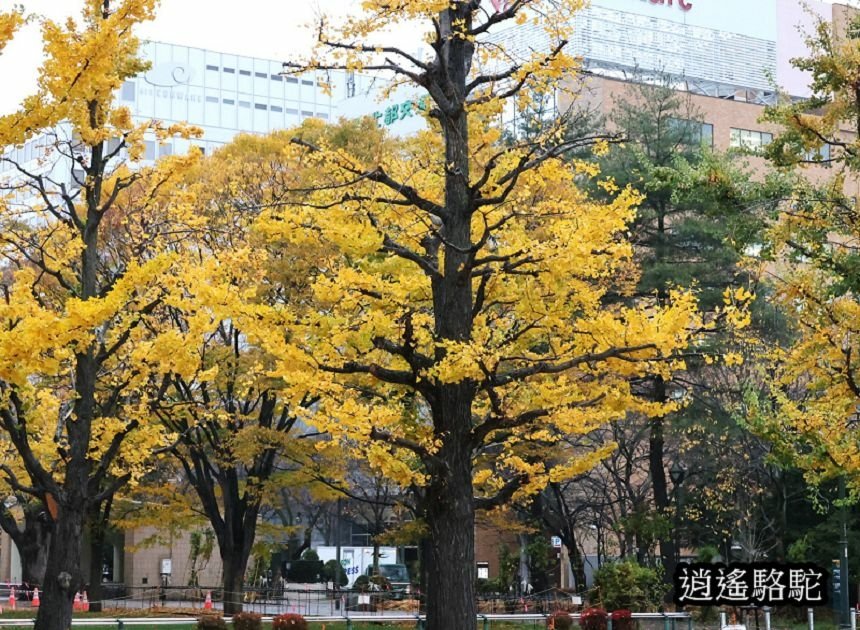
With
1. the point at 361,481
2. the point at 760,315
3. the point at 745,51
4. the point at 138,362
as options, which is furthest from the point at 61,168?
the point at 138,362

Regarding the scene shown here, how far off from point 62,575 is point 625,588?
18145mm

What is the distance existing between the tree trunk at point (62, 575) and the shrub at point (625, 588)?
57.5 feet

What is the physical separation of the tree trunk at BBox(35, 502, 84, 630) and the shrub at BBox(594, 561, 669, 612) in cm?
1753

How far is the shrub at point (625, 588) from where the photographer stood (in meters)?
30.1

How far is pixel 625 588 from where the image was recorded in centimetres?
3027

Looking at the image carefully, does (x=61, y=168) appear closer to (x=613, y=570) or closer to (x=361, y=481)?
(x=361, y=481)

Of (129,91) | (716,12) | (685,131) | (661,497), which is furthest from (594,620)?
(129,91)

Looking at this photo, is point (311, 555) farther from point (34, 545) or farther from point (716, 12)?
point (716, 12)

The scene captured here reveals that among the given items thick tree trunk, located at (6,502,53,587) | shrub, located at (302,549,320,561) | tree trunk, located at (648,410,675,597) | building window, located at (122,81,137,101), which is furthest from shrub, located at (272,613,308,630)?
building window, located at (122,81,137,101)

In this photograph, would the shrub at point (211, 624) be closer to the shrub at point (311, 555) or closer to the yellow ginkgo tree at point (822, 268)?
the yellow ginkgo tree at point (822, 268)

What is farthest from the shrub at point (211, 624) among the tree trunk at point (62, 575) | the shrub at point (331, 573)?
the shrub at point (331, 573)

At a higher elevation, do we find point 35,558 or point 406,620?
point 35,558

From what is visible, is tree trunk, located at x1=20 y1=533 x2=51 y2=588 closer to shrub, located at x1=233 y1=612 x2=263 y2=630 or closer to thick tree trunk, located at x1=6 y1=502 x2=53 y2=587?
thick tree trunk, located at x1=6 y1=502 x2=53 y2=587

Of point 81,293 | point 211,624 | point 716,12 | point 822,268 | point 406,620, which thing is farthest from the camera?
point 716,12
